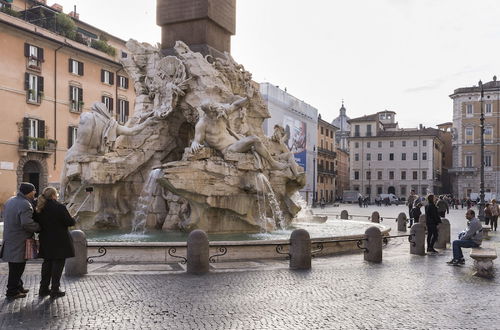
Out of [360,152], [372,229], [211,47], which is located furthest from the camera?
[360,152]

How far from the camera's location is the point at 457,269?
411 inches

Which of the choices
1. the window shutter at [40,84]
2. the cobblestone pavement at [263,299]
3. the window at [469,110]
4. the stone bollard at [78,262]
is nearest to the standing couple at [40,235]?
the cobblestone pavement at [263,299]

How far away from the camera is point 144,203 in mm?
14836

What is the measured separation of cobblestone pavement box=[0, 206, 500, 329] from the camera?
20.9ft

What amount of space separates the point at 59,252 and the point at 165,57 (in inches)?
381

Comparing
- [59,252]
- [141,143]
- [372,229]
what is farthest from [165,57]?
[59,252]

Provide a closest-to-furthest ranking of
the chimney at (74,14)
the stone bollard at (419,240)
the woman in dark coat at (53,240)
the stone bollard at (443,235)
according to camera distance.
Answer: the woman in dark coat at (53,240)
the stone bollard at (419,240)
the stone bollard at (443,235)
the chimney at (74,14)

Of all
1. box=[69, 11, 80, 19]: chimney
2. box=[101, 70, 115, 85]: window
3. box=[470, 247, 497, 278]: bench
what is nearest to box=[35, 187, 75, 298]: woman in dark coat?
box=[470, 247, 497, 278]: bench

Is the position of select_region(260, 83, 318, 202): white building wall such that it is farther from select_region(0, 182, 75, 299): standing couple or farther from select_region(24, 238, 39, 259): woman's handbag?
select_region(24, 238, 39, 259): woman's handbag

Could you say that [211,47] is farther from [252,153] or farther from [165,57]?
[252,153]

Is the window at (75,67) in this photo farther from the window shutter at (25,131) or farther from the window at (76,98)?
the window shutter at (25,131)

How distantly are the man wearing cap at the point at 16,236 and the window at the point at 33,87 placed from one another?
29011 mm

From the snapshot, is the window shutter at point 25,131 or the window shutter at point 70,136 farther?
the window shutter at point 70,136

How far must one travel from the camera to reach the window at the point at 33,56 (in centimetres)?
3378
